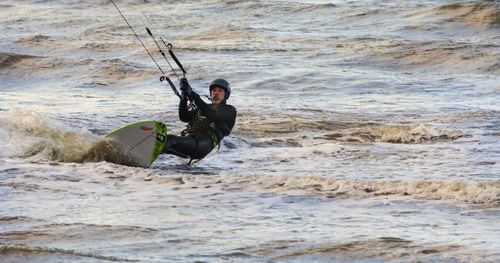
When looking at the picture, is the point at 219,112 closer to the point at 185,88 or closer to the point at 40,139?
the point at 185,88

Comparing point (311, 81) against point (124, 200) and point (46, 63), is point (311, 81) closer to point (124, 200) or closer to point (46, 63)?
point (46, 63)

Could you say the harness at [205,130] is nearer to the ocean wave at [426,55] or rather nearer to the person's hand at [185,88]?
the person's hand at [185,88]

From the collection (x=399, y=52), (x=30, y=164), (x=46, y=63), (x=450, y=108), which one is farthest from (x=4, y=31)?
(x=30, y=164)

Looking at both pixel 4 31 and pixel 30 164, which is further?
pixel 4 31

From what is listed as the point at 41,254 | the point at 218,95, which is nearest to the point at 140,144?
Result: the point at 218,95

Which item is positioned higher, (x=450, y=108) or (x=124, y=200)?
(x=124, y=200)

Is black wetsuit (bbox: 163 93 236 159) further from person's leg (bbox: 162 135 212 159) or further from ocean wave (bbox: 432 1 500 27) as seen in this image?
ocean wave (bbox: 432 1 500 27)

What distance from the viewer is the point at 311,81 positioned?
23.5 metres

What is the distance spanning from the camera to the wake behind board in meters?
13.5

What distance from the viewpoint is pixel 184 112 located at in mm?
13867

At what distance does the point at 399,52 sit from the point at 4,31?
36.8ft

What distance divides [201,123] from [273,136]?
11.8 feet

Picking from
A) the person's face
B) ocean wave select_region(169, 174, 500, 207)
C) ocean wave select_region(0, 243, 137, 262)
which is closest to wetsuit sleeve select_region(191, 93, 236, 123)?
the person's face

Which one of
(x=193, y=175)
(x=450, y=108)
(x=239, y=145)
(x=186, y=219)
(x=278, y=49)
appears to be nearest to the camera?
(x=186, y=219)
